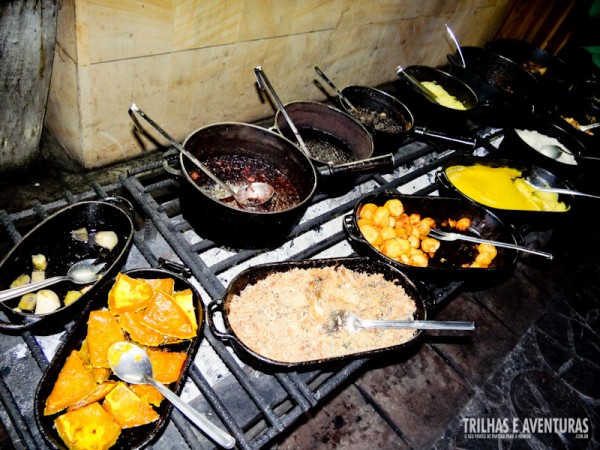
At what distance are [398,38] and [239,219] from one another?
3.35 m

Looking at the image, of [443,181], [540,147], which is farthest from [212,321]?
[540,147]

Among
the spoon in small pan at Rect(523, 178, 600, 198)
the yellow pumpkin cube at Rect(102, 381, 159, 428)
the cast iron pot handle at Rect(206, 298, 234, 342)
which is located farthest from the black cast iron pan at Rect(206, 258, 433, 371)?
the spoon in small pan at Rect(523, 178, 600, 198)

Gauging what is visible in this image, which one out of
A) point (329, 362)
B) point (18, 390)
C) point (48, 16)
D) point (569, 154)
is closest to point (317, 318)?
point (329, 362)

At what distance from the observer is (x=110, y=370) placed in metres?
1.65

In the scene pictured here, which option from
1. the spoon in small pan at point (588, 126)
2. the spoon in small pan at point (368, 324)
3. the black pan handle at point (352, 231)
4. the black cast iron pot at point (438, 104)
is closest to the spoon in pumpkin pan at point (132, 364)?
the spoon in small pan at point (368, 324)

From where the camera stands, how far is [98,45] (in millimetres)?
2211

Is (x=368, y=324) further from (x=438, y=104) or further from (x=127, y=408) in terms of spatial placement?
(x=438, y=104)

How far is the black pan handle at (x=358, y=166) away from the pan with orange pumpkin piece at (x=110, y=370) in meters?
1.06

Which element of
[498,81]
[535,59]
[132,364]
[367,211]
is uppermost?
[535,59]

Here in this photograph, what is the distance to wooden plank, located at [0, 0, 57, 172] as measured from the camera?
6.52 feet

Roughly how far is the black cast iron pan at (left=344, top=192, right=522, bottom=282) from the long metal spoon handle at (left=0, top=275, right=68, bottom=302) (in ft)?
5.14

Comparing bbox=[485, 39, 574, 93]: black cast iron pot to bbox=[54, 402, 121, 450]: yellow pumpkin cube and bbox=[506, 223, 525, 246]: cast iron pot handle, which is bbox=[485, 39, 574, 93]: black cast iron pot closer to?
bbox=[506, 223, 525, 246]: cast iron pot handle

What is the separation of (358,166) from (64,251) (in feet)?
5.59

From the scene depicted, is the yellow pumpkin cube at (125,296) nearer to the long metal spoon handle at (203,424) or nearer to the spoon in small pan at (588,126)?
the long metal spoon handle at (203,424)
